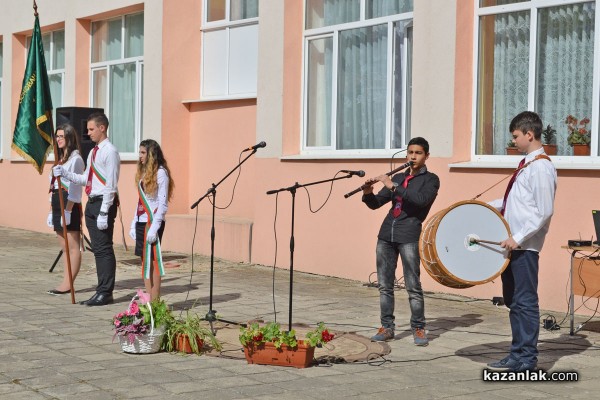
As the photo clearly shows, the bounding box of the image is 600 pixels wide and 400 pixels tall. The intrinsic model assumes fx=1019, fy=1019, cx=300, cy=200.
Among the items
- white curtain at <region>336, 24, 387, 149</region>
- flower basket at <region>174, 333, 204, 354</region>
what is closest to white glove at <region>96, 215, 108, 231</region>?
flower basket at <region>174, 333, 204, 354</region>

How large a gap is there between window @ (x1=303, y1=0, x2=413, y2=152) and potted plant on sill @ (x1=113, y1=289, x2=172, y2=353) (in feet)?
18.6

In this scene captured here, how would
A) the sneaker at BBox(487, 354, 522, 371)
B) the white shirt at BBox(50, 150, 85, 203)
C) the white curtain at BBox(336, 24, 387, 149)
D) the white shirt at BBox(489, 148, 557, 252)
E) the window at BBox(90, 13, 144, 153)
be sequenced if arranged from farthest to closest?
the window at BBox(90, 13, 144, 153) < the white curtain at BBox(336, 24, 387, 149) < the white shirt at BBox(50, 150, 85, 203) < the sneaker at BBox(487, 354, 522, 371) < the white shirt at BBox(489, 148, 557, 252)

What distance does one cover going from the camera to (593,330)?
963 cm

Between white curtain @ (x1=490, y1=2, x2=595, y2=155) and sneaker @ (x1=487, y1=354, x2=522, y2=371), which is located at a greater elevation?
white curtain @ (x1=490, y1=2, x2=595, y2=155)

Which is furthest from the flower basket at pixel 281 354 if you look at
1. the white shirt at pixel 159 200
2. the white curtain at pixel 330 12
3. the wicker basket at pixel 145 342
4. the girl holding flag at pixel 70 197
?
the white curtain at pixel 330 12

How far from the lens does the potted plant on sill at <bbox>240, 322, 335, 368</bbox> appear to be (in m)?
7.62

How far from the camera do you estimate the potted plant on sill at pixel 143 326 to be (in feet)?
26.7

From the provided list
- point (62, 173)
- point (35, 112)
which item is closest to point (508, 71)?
point (62, 173)

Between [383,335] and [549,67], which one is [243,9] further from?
[383,335]

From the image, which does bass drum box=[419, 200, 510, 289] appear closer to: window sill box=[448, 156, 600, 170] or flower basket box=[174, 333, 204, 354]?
flower basket box=[174, 333, 204, 354]

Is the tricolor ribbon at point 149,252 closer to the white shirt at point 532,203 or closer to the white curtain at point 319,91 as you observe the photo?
the white shirt at point 532,203

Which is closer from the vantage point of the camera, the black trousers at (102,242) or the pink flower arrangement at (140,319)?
the pink flower arrangement at (140,319)

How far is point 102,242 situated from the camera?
10.8 m

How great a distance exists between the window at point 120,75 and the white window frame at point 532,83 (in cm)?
883
